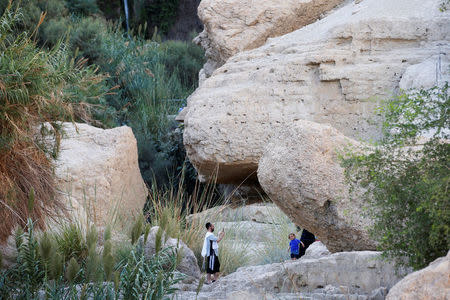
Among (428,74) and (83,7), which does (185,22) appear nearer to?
(83,7)

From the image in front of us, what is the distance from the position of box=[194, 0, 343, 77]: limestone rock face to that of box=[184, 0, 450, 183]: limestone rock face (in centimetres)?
180

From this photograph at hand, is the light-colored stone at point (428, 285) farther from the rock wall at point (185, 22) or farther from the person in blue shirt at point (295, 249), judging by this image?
the rock wall at point (185, 22)

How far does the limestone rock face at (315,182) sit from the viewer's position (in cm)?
543

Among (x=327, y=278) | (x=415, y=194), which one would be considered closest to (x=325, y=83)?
(x=327, y=278)

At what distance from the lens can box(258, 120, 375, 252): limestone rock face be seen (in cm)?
543

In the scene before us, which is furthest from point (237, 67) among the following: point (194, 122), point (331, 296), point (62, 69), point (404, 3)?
point (331, 296)

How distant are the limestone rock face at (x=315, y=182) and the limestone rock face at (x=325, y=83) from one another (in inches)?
119

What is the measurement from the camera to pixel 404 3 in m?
9.00

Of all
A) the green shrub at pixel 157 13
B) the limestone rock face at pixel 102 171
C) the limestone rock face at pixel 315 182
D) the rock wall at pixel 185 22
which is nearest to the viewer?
the limestone rock face at pixel 315 182

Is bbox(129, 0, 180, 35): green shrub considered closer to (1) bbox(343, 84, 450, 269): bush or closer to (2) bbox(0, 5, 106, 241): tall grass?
(2) bbox(0, 5, 106, 241): tall grass

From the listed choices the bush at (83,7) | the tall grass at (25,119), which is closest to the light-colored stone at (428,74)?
the tall grass at (25,119)

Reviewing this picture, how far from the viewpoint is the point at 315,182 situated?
17.7ft

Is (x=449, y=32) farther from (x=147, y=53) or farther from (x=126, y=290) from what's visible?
(x=147, y=53)

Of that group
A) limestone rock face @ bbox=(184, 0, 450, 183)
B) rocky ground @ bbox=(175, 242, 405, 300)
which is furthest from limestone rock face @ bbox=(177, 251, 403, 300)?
limestone rock face @ bbox=(184, 0, 450, 183)
